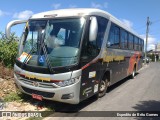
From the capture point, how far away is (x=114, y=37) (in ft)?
34.8

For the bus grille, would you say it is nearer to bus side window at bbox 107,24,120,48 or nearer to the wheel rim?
the wheel rim

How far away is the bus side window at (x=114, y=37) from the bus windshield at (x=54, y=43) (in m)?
2.58

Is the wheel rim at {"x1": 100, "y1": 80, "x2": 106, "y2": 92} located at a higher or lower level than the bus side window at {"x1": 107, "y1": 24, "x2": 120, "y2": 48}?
lower

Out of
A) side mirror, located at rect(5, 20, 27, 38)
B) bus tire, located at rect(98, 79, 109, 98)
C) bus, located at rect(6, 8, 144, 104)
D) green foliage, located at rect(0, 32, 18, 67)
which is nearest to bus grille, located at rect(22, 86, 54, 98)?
bus, located at rect(6, 8, 144, 104)

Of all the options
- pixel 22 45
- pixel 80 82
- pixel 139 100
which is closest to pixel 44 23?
pixel 22 45

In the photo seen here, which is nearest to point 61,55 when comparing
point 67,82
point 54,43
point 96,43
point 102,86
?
point 54,43

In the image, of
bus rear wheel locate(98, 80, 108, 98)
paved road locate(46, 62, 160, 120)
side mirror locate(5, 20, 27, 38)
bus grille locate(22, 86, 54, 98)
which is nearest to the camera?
bus grille locate(22, 86, 54, 98)

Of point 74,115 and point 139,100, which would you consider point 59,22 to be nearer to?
point 74,115

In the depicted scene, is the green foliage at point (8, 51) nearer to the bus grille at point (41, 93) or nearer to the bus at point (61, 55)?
the bus at point (61, 55)

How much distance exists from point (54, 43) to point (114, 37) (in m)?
3.83

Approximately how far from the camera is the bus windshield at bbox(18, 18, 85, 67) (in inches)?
284

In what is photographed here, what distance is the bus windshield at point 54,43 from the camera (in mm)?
7203

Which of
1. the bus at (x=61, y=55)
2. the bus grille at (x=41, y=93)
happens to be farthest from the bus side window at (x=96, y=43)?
the bus grille at (x=41, y=93)

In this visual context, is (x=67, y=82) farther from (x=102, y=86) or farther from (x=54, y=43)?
(x=102, y=86)
